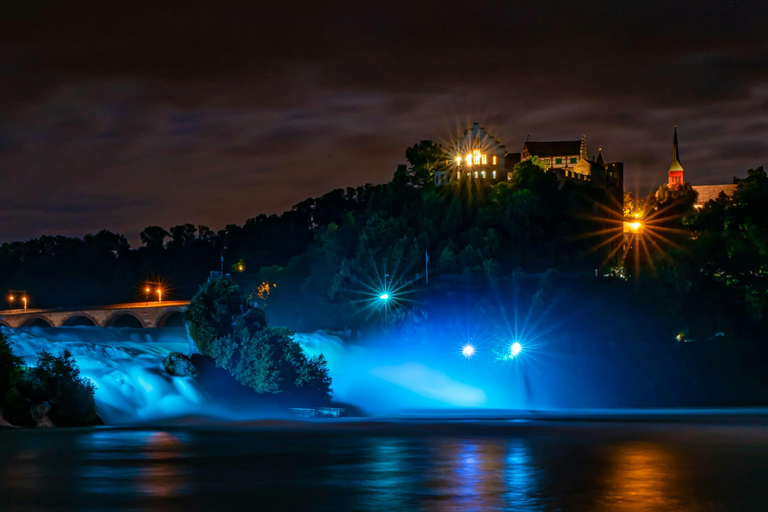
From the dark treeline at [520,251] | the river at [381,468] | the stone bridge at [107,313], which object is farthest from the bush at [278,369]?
the stone bridge at [107,313]

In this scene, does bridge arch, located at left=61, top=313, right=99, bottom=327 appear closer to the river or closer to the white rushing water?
the white rushing water

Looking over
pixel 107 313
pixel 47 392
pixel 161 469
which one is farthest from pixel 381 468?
pixel 107 313

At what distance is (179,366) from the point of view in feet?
159

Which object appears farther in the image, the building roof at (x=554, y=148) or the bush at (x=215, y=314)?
the building roof at (x=554, y=148)

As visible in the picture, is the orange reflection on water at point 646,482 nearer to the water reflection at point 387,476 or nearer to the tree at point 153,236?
the water reflection at point 387,476

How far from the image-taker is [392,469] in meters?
26.9

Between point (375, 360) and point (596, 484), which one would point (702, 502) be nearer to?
point (596, 484)

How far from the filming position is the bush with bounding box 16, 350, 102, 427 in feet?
131

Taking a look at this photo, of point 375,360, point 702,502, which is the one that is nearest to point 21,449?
point 702,502

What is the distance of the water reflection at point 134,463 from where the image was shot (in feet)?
76.6

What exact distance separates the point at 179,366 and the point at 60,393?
870cm

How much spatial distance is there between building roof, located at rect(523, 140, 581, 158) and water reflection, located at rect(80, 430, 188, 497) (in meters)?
146

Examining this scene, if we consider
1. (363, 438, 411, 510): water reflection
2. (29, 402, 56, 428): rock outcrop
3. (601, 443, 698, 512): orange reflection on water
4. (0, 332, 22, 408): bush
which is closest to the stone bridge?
(0, 332, 22, 408): bush

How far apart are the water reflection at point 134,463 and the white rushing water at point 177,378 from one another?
701 centimetres
